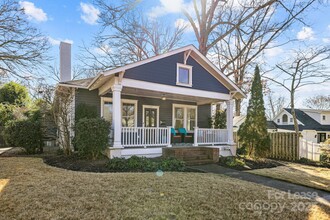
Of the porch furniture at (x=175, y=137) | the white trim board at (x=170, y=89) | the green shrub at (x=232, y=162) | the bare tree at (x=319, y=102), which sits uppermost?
the bare tree at (x=319, y=102)

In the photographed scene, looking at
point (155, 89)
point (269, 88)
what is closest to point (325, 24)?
point (269, 88)

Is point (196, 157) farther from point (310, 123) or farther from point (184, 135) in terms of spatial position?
point (310, 123)

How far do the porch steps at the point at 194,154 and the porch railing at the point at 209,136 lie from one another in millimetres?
681

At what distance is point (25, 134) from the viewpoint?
9.90 meters

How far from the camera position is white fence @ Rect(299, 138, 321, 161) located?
37.0 feet

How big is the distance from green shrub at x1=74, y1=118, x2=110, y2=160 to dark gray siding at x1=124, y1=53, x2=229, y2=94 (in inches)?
87.1

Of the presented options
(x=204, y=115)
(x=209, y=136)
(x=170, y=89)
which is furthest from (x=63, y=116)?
(x=204, y=115)

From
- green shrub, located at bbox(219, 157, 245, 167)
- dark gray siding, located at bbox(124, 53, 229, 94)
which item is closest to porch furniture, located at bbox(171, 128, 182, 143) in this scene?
dark gray siding, located at bbox(124, 53, 229, 94)

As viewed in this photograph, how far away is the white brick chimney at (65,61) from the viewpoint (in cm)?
1219

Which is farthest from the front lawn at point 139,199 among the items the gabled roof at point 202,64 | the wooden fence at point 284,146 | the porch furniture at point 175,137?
the wooden fence at point 284,146

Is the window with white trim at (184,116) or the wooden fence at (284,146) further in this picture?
the window with white trim at (184,116)

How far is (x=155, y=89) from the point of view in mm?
9281

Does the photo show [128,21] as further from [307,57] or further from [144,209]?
[144,209]

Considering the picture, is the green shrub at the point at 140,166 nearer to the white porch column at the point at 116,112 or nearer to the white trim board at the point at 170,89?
the white porch column at the point at 116,112
